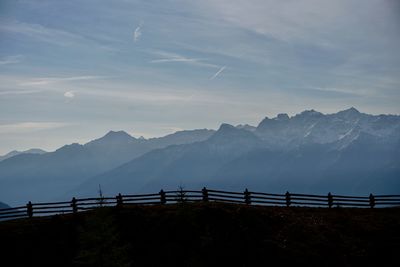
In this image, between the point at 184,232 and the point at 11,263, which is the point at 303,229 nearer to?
the point at 184,232

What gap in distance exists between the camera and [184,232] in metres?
42.1

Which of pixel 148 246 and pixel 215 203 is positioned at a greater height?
pixel 215 203

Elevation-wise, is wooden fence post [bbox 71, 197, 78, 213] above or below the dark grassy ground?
above

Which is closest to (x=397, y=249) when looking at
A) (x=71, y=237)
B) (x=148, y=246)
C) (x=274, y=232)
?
(x=274, y=232)

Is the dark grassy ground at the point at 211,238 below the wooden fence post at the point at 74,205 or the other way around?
below

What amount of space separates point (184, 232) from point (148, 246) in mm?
3178

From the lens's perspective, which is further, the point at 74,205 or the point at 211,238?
the point at 74,205

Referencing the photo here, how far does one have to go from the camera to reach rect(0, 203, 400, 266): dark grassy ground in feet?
128

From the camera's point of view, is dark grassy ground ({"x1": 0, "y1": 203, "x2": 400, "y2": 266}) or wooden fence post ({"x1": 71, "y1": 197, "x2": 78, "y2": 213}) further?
wooden fence post ({"x1": 71, "y1": 197, "x2": 78, "y2": 213})

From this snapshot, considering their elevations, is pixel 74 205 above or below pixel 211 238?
above

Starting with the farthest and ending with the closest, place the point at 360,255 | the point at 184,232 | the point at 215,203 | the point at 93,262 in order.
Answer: the point at 215,203 < the point at 184,232 < the point at 360,255 < the point at 93,262

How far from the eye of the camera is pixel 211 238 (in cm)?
4062

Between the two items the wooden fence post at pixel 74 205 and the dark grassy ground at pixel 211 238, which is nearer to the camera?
the dark grassy ground at pixel 211 238

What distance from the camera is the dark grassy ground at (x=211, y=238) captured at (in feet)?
128
